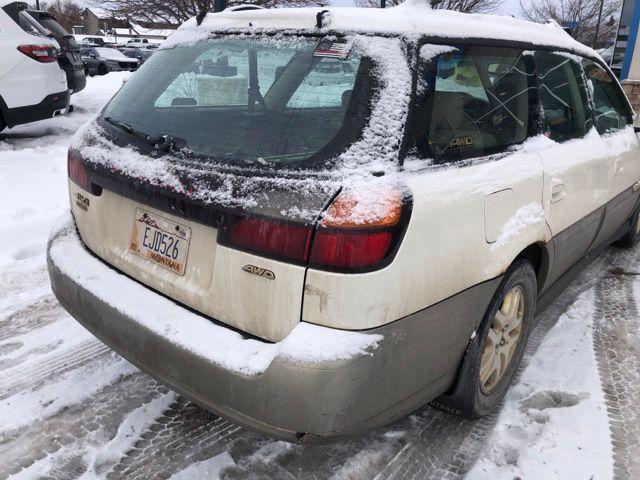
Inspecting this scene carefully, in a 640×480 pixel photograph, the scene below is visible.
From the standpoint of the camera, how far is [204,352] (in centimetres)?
193

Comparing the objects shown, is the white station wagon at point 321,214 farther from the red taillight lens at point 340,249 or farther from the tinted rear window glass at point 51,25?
the tinted rear window glass at point 51,25

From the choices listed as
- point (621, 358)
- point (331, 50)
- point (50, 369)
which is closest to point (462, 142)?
point (331, 50)

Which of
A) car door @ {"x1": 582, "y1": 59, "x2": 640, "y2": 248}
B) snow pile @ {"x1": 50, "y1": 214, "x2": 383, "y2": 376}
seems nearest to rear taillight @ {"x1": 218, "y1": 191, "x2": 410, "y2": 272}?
snow pile @ {"x1": 50, "y1": 214, "x2": 383, "y2": 376}

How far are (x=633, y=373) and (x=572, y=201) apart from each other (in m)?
0.98

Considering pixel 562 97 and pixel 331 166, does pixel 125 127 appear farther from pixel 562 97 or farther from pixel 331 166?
pixel 562 97

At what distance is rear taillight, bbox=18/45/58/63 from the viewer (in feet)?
24.2

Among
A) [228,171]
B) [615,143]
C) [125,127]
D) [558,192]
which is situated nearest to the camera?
[228,171]

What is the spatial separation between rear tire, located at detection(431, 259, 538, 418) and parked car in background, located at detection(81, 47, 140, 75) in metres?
27.1

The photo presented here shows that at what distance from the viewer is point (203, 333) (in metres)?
1.99

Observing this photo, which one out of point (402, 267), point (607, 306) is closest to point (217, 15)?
point (402, 267)

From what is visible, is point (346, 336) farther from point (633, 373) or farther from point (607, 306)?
point (607, 306)

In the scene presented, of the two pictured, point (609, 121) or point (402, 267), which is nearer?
→ point (402, 267)

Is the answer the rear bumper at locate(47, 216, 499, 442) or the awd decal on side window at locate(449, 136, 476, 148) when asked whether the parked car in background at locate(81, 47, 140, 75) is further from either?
the awd decal on side window at locate(449, 136, 476, 148)

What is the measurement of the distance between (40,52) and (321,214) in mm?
7186
